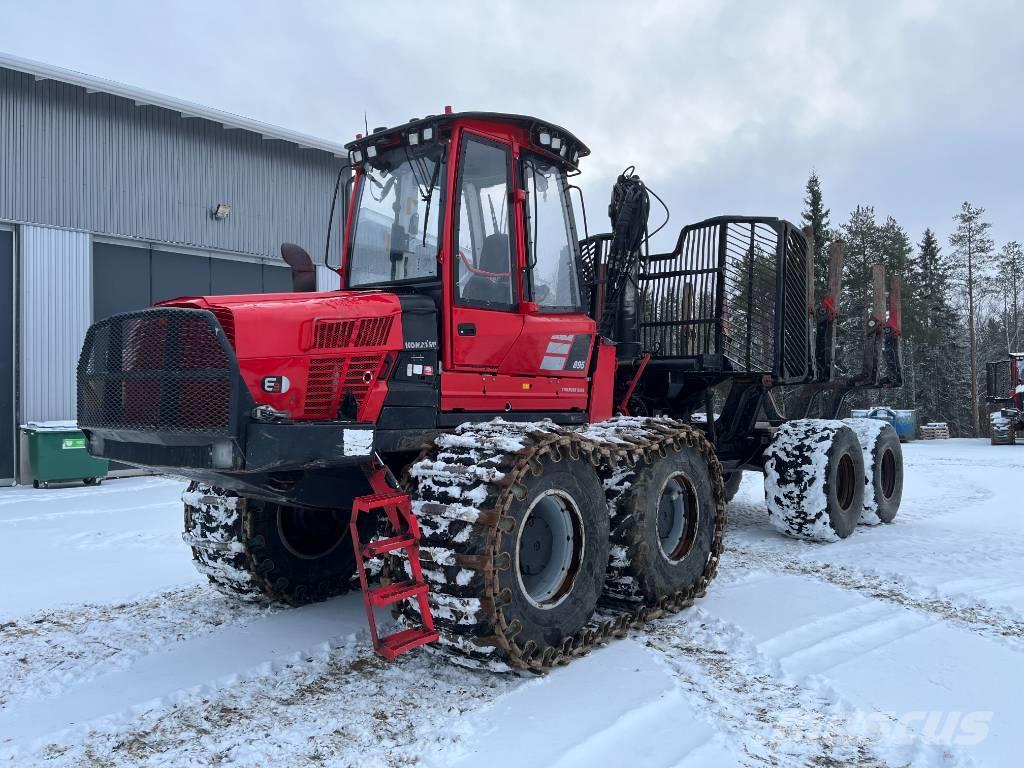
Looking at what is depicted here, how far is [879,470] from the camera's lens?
30.8 ft

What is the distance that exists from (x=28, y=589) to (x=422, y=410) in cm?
433

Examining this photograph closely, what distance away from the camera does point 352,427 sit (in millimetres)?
4199

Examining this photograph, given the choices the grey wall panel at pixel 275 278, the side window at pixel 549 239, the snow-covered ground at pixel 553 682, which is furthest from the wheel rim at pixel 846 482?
the grey wall panel at pixel 275 278

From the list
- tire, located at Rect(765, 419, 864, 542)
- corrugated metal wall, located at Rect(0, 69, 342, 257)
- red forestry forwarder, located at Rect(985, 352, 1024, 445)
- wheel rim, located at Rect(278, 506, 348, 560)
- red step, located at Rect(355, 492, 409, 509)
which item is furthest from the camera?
red forestry forwarder, located at Rect(985, 352, 1024, 445)

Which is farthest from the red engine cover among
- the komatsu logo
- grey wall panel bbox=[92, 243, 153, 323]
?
grey wall panel bbox=[92, 243, 153, 323]

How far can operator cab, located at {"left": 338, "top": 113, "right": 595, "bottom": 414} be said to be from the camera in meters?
4.88

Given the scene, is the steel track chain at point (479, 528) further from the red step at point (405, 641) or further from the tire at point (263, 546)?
the tire at point (263, 546)

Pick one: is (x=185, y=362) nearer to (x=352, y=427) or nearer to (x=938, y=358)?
(x=352, y=427)

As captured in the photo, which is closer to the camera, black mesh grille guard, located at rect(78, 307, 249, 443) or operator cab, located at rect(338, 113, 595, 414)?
black mesh grille guard, located at rect(78, 307, 249, 443)

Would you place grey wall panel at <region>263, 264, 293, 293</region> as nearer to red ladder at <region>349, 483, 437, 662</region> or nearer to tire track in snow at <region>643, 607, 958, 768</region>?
red ladder at <region>349, 483, 437, 662</region>

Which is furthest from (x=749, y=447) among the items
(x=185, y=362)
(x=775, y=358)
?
(x=185, y=362)

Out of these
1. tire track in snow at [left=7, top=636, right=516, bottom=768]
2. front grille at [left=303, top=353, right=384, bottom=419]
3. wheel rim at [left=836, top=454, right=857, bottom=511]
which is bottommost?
tire track in snow at [left=7, top=636, right=516, bottom=768]

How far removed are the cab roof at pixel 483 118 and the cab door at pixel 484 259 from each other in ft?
0.47

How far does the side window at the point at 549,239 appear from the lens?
5250mm
